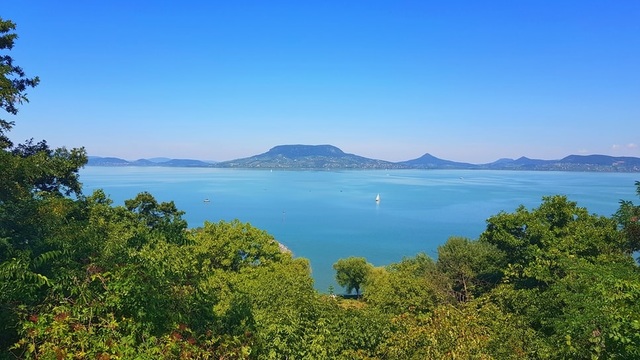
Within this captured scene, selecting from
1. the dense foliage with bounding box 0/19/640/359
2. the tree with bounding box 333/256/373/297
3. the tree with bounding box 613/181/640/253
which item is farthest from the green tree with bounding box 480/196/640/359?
the tree with bounding box 333/256/373/297

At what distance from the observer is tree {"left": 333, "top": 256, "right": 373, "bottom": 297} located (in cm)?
3459

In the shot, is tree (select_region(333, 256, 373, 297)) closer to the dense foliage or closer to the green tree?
the dense foliage

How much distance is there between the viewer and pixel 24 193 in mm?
12898

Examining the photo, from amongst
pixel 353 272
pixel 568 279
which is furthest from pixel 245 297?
pixel 353 272

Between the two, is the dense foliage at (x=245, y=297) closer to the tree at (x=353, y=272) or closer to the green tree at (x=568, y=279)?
the green tree at (x=568, y=279)

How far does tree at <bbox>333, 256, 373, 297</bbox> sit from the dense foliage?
43.7 feet

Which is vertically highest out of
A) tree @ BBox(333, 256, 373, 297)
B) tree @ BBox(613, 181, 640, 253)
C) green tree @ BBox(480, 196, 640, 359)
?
tree @ BBox(613, 181, 640, 253)

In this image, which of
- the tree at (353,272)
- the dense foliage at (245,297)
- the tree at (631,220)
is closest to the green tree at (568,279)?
the dense foliage at (245,297)

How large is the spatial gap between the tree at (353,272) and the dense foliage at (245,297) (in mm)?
13319

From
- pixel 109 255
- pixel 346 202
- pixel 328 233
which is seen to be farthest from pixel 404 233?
pixel 109 255

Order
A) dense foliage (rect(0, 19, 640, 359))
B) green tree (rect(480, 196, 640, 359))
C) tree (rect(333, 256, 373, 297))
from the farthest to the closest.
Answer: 1. tree (rect(333, 256, 373, 297))
2. green tree (rect(480, 196, 640, 359))
3. dense foliage (rect(0, 19, 640, 359))

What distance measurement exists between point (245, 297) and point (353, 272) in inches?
989

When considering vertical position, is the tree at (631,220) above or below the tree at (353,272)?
above

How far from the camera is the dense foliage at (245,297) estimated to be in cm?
461
